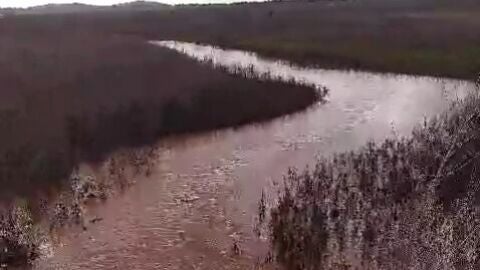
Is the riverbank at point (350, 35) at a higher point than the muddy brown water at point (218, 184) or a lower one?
higher

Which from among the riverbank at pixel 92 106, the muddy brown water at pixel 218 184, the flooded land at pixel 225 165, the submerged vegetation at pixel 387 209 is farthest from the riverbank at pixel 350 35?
the submerged vegetation at pixel 387 209

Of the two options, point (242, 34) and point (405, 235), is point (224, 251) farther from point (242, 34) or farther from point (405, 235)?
point (242, 34)

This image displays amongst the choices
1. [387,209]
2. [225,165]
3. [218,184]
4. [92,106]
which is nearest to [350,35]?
[92,106]

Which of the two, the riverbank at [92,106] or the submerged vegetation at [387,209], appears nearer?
the submerged vegetation at [387,209]

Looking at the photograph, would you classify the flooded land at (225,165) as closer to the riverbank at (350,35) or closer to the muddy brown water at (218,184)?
the muddy brown water at (218,184)

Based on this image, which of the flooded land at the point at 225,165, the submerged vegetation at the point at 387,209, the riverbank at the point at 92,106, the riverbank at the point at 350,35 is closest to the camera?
the submerged vegetation at the point at 387,209

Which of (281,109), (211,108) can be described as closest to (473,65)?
(281,109)
